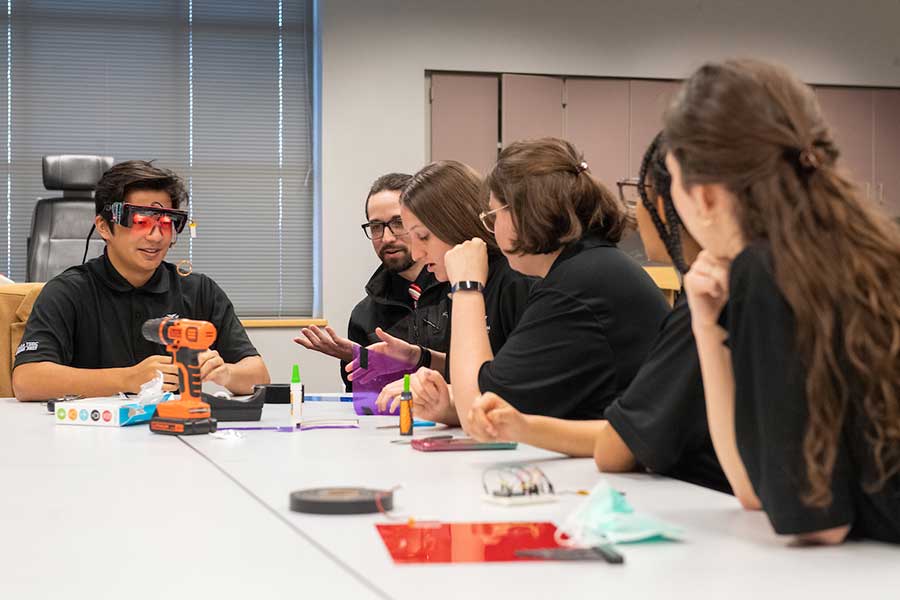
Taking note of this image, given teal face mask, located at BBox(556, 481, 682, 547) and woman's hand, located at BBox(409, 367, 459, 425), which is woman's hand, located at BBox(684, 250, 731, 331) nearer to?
teal face mask, located at BBox(556, 481, 682, 547)

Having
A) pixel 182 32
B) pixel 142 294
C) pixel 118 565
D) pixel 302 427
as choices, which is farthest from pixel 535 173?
pixel 182 32

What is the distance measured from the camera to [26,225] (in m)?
6.06

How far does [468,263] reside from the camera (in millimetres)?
2367

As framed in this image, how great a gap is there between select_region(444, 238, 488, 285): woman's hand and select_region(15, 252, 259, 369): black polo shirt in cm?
113

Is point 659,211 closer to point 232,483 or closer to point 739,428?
point 739,428

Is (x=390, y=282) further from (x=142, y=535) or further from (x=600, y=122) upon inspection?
(x=600, y=122)

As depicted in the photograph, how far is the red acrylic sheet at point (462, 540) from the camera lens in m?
1.11

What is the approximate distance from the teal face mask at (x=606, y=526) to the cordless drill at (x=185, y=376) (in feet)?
3.96

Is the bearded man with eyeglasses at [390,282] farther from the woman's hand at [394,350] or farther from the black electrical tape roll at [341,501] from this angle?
the black electrical tape roll at [341,501]

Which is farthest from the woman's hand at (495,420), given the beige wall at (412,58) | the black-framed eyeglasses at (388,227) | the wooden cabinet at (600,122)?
the wooden cabinet at (600,122)

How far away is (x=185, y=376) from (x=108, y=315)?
43.6 inches

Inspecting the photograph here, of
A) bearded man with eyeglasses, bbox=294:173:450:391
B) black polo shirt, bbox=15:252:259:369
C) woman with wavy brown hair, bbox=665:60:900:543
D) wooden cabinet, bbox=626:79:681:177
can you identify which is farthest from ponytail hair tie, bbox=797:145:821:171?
wooden cabinet, bbox=626:79:681:177

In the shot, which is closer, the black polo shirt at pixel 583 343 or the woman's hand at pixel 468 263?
the black polo shirt at pixel 583 343

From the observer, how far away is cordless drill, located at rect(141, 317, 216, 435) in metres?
2.19
